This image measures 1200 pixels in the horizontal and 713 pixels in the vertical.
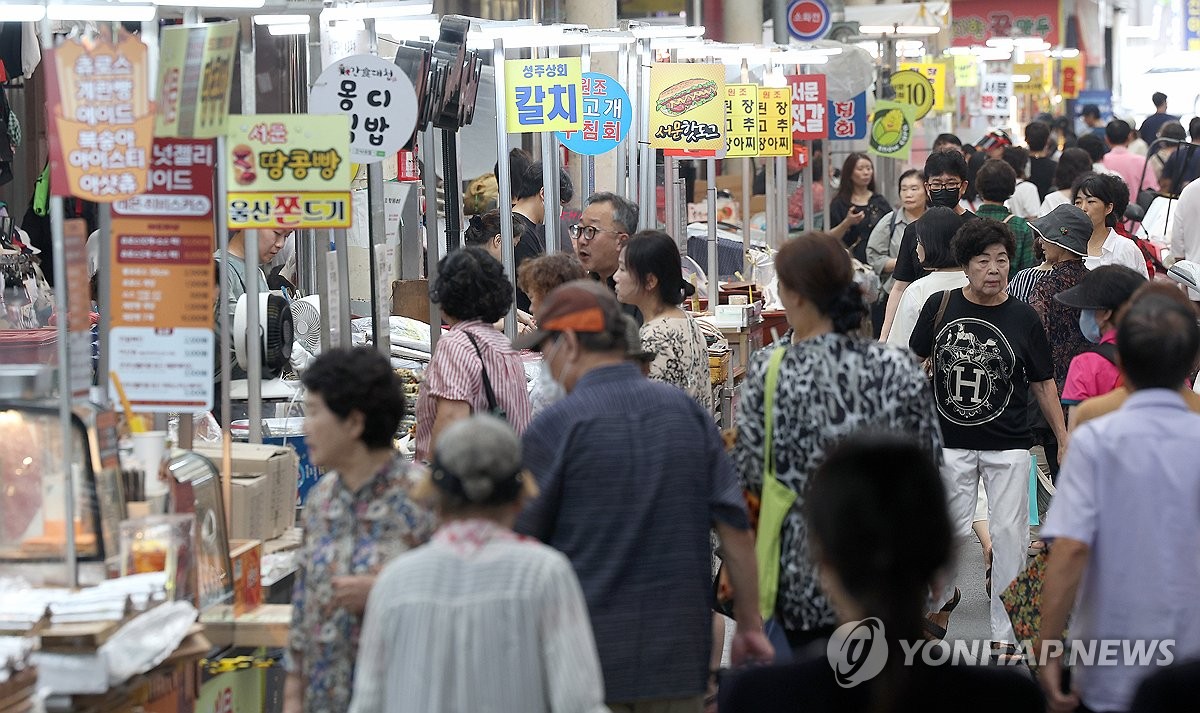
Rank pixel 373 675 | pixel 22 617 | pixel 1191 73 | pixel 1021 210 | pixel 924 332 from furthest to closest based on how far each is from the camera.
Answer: pixel 1191 73, pixel 1021 210, pixel 924 332, pixel 22 617, pixel 373 675

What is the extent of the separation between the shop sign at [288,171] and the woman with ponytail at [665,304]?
1183mm

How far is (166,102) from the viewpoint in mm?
5098

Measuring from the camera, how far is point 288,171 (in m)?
5.78

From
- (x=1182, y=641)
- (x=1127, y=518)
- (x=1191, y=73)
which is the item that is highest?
(x=1191, y=73)

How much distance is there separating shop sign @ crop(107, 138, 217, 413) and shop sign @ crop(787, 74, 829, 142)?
9493 millimetres

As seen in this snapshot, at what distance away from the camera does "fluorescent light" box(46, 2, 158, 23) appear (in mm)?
5316

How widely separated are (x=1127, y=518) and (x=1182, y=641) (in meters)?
0.31

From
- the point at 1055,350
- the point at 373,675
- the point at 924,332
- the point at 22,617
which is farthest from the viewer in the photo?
the point at 1055,350

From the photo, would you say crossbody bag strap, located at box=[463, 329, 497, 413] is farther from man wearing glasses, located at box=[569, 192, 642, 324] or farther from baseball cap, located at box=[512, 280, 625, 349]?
man wearing glasses, located at box=[569, 192, 642, 324]

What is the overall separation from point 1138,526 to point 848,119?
1334 cm

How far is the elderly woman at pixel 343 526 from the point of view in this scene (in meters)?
3.81

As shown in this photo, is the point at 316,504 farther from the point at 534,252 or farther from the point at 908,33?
the point at 908,33

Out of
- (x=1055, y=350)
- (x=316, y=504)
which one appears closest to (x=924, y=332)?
(x=1055, y=350)

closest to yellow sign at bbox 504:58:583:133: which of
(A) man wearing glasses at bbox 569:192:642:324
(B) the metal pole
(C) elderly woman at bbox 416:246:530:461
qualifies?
(B) the metal pole
